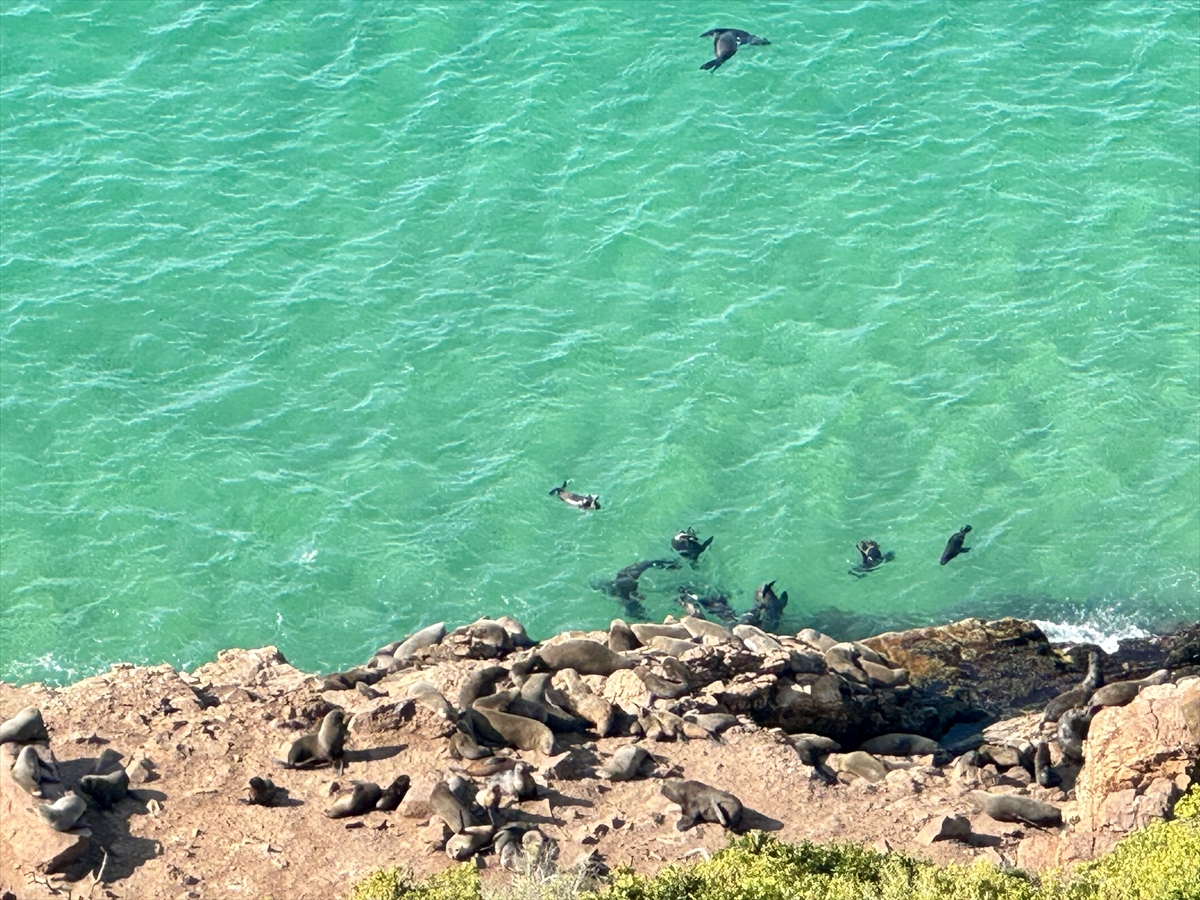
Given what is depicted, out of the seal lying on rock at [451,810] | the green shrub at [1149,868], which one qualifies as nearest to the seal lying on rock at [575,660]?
the seal lying on rock at [451,810]

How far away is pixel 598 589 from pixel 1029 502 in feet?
27.2

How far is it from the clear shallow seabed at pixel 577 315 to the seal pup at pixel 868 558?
20 cm

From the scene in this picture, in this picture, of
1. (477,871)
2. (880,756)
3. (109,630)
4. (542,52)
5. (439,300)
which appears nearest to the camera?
(477,871)

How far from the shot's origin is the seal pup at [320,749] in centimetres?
2127

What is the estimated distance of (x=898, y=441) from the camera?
32688 millimetres

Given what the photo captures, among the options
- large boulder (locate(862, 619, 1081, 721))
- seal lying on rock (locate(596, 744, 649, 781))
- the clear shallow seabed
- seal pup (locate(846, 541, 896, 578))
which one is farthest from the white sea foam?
seal lying on rock (locate(596, 744, 649, 781))

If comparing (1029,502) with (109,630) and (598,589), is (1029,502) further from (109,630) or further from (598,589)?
(109,630)

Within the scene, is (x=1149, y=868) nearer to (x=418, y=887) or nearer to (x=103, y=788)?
(x=418, y=887)

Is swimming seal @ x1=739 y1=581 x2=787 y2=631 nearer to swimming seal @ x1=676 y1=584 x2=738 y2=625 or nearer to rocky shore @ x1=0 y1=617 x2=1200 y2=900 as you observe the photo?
swimming seal @ x1=676 y1=584 x2=738 y2=625

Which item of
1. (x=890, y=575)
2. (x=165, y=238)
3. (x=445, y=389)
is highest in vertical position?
(x=165, y=238)

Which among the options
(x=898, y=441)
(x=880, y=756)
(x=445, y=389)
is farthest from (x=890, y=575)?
(x=445, y=389)

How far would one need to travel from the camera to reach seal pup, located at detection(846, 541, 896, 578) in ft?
99.7

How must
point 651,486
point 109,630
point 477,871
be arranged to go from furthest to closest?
point 651,486 < point 109,630 < point 477,871

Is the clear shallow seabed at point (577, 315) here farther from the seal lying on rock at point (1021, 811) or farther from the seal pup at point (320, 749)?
the seal lying on rock at point (1021, 811)
